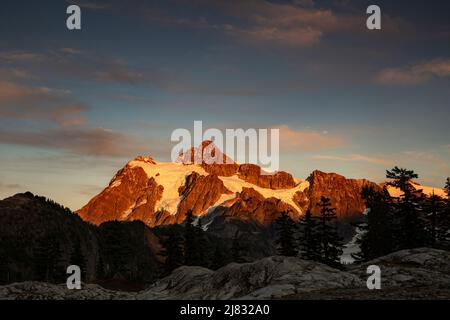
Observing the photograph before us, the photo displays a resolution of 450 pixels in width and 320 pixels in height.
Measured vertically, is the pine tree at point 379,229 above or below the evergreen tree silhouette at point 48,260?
above

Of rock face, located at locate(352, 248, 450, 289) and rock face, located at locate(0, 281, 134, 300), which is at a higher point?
rock face, located at locate(352, 248, 450, 289)

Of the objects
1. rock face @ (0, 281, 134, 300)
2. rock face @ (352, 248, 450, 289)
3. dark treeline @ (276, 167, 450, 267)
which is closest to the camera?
rock face @ (0, 281, 134, 300)

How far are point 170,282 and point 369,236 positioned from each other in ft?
126

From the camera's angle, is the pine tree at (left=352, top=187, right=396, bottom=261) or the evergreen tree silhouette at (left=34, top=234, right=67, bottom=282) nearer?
the pine tree at (left=352, top=187, right=396, bottom=261)

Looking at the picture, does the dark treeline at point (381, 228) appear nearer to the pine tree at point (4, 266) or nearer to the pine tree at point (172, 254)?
the pine tree at point (172, 254)

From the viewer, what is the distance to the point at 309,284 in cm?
2909

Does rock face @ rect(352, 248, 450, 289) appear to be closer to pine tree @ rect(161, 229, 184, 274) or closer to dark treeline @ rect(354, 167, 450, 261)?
dark treeline @ rect(354, 167, 450, 261)

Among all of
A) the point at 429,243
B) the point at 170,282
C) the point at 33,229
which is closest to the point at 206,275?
the point at 170,282

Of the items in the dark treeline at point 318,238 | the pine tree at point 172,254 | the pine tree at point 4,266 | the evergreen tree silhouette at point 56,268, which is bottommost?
the pine tree at point 4,266

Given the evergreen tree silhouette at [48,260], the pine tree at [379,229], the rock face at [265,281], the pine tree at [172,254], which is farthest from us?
the evergreen tree silhouette at [48,260]

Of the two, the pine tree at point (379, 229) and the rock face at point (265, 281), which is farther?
the pine tree at point (379, 229)

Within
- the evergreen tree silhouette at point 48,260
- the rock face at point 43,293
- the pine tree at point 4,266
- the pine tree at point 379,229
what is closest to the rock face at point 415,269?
the rock face at point 43,293

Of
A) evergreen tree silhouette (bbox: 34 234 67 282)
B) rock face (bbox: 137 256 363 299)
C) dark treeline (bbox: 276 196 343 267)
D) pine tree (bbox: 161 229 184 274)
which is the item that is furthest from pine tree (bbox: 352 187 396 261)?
evergreen tree silhouette (bbox: 34 234 67 282)
